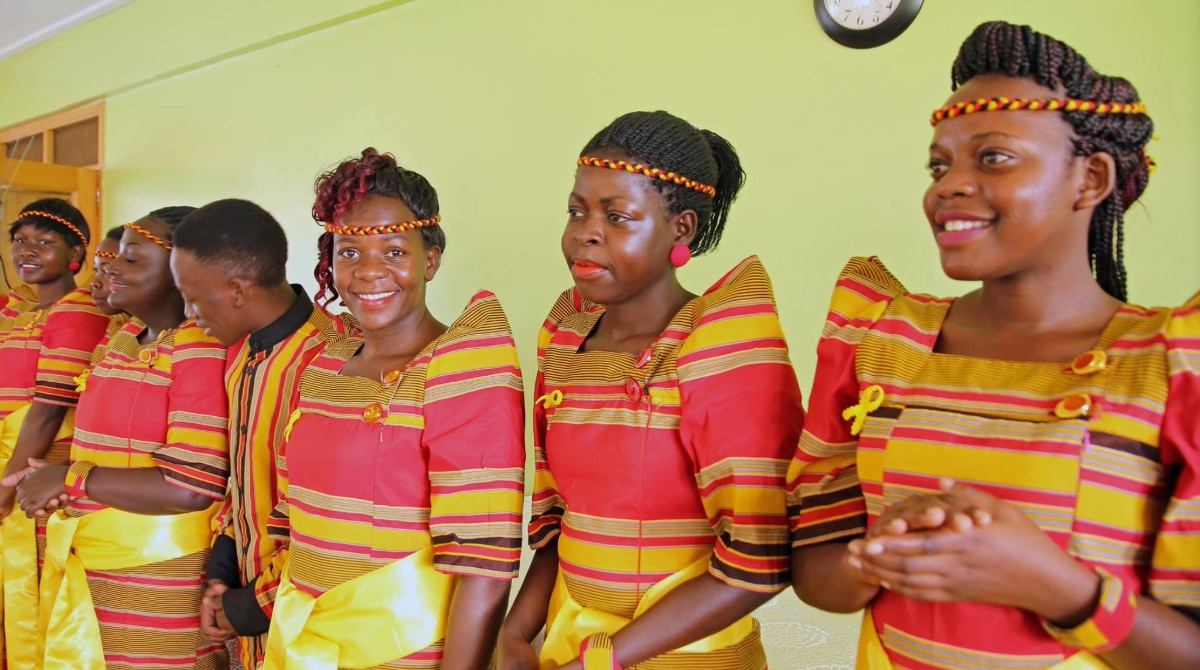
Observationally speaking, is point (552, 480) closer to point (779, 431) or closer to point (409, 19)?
point (779, 431)

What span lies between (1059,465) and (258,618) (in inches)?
64.0

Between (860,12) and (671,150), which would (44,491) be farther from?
(860,12)

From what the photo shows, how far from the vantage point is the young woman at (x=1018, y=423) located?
85 centimetres

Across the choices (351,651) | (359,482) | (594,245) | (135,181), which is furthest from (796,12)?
(135,181)

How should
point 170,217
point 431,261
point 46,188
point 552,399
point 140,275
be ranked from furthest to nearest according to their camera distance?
1. point 46,188
2. point 170,217
3. point 140,275
4. point 431,261
5. point 552,399

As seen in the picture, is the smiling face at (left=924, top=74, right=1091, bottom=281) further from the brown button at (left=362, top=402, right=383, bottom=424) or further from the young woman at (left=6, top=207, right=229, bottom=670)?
the young woman at (left=6, top=207, right=229, bottom=670)

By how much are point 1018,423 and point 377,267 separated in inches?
45.6

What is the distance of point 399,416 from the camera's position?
1.52 meters

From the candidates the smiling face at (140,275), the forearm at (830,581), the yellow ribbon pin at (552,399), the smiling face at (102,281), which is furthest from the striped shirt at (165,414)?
the forearm at (830,581)

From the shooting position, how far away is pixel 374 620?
1.51 meters

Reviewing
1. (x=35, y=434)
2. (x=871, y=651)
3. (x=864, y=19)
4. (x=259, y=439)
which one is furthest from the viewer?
(x=35, y=434)

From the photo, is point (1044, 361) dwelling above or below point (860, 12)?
below

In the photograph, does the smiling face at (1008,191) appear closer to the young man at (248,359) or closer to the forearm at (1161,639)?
the forearm at (1161,639)

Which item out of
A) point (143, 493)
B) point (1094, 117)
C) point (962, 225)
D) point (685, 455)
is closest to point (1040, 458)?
point (962, 225)
